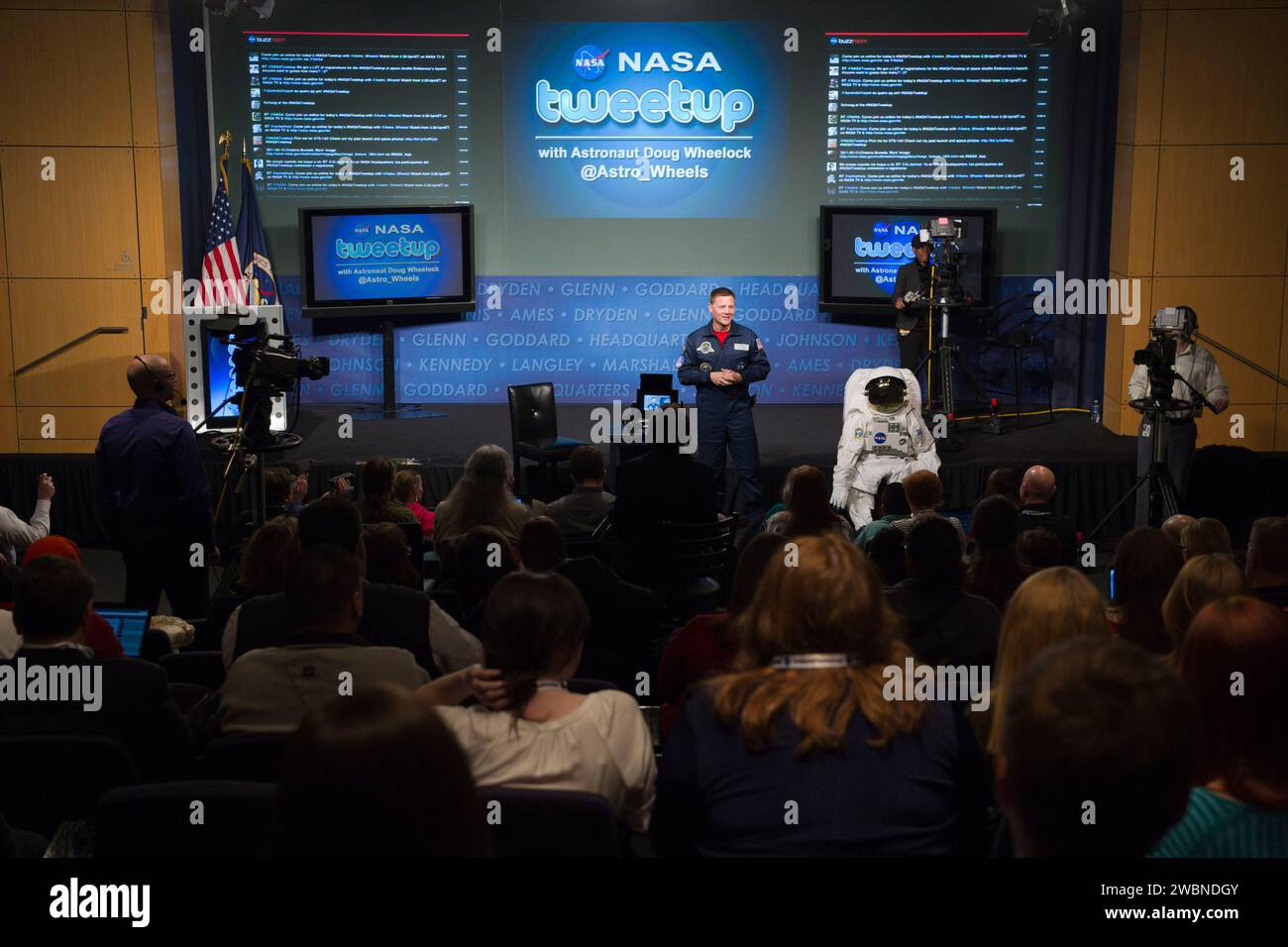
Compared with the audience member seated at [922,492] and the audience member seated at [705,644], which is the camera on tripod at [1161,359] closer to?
the audience member seated at [922,492]

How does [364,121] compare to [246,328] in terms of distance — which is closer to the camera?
[246,328]

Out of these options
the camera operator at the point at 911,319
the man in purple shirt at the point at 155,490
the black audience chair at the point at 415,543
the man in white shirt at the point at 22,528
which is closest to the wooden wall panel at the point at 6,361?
the man in purple shirt at the point at 155,490

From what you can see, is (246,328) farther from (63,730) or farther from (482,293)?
(63,730)

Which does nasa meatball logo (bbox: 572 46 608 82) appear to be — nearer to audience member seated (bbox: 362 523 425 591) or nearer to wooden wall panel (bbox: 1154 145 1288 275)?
wooden wall panel (bbox: 1154 145 1288 275)

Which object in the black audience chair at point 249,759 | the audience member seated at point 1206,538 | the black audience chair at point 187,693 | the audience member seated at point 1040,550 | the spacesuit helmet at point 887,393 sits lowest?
the black audience chair at point 187,693

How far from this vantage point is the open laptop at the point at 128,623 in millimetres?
4352

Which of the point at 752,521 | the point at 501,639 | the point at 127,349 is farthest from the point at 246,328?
the point at 501,639

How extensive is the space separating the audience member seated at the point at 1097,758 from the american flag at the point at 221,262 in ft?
30.8

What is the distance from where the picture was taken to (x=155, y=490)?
6316 millimetres

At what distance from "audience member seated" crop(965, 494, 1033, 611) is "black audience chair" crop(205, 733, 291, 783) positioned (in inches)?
97.6

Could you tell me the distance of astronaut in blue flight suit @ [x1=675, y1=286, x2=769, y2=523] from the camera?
8859 millimetres


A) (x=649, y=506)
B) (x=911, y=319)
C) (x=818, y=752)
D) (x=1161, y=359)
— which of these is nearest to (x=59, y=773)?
(x=818, y=752)

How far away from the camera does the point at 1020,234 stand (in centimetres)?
1109

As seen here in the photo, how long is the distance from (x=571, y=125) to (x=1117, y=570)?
25.8 ft
